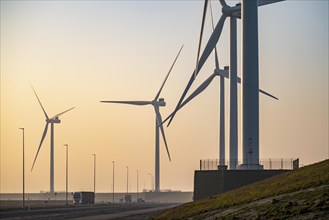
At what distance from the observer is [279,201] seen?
150 feet

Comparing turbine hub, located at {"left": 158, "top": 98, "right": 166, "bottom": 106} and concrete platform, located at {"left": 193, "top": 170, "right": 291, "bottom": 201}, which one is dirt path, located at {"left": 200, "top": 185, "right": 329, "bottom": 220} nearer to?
concrete platform, located at {"left": 193, "top": 170, "right": 291, "bottom": 201}

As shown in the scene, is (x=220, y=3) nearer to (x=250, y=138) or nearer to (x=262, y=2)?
(x=262, y=2)

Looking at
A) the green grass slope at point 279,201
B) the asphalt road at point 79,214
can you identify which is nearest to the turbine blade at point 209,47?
the asphalt road at point 79,214

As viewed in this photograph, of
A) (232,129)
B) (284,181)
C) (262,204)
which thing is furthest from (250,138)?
(262,204)

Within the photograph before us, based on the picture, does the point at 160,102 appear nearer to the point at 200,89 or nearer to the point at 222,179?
the point at 200,89

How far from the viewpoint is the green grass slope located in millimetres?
41500

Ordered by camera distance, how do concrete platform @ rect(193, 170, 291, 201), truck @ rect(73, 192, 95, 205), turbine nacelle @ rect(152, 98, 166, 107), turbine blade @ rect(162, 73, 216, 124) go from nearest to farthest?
1. concrete platform @ rect(193, 170, 291, 201)
2. turbine blade @ rect(162, 73, 216, 124)
3. turbine nacelle @ rect(152, 98, 166, 107)
4. truck @ rect(73, 192, 95, 205)

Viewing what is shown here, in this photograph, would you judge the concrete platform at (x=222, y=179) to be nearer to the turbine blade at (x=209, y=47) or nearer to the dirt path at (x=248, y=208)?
the turbine blade at (x=209, y=47)

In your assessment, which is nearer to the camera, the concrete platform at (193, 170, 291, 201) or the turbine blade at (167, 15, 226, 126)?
the concrete platform at (193, 170, 291, 201)

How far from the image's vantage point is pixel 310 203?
135 ft

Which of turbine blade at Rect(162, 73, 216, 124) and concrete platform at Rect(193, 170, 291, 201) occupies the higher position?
turbine blade at Rect(162, 73, 216, 124)

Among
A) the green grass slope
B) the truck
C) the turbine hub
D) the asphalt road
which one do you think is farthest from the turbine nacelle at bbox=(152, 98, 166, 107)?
the green grass slope

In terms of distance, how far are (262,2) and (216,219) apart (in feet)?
175

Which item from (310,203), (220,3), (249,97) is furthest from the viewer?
(220,3)
